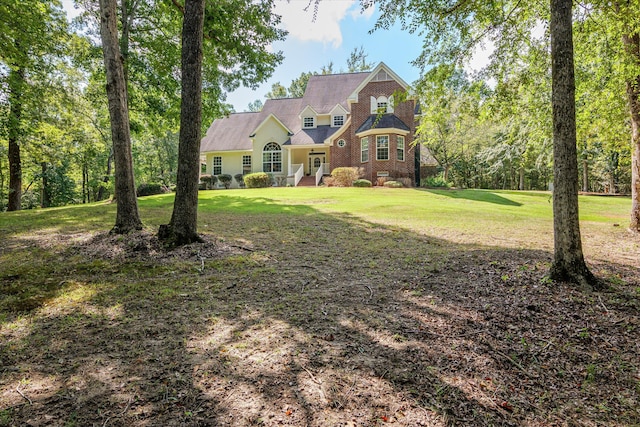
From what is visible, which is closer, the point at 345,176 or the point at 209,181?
the point at 345,176

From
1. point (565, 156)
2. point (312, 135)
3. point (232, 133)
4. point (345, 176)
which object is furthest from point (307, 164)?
point (565, 156)

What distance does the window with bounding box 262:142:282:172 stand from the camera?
2902 cm

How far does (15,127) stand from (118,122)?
10628mm

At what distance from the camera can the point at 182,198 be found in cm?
622

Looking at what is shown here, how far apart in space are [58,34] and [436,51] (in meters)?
13.1

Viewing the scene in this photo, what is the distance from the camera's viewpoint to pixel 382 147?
78.7 feet

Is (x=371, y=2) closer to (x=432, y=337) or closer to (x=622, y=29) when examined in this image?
(x=622, y=29)

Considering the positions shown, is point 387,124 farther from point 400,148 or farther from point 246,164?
point 246,164

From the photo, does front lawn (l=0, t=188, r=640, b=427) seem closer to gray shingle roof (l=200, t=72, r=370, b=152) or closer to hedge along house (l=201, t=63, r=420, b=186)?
hedge along house (l=201, t=63, r=420, b=186)

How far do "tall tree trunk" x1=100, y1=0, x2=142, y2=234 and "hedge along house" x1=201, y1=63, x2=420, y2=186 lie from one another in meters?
16.1

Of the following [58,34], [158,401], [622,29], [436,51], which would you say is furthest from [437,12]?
[58,34]

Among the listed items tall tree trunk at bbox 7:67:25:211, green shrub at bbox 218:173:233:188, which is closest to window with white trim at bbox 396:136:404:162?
green shrub at bbox 218:173:233:188

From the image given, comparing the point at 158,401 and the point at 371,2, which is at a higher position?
the point at 371,2

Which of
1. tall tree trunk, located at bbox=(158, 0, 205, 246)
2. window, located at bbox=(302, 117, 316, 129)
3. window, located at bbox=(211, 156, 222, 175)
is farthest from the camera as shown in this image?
window, located at bbox=(211, 156, 222, 175)
